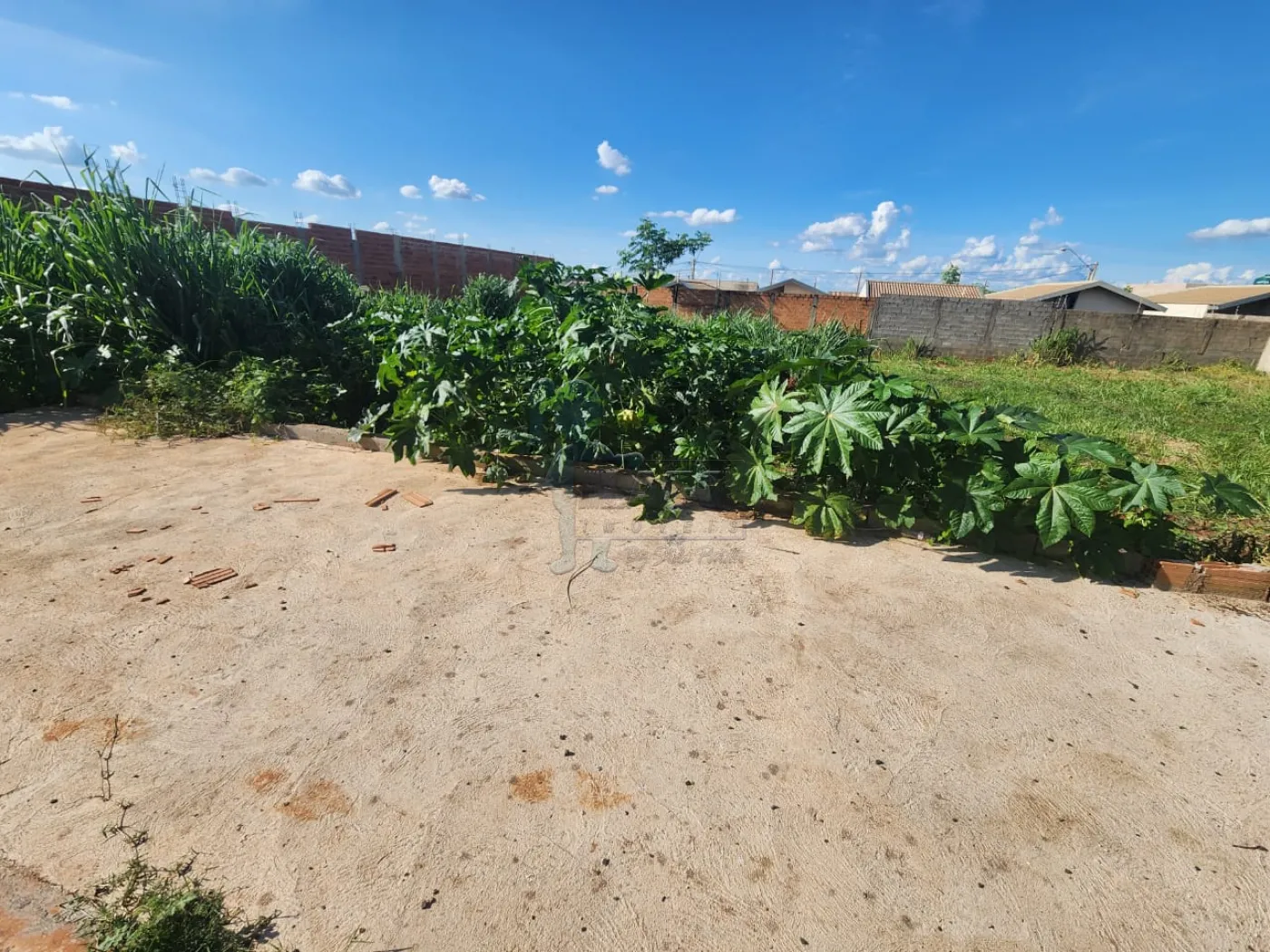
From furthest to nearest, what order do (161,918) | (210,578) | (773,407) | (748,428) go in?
(748,428)
(773,407)
(210,578)
(161,918)

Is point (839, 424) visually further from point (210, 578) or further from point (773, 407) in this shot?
point (210, 578)

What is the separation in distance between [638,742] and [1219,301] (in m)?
36.0

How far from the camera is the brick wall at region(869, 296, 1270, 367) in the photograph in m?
10.5

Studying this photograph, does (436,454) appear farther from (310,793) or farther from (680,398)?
(310,793)

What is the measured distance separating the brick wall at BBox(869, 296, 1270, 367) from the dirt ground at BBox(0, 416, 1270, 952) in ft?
38.2

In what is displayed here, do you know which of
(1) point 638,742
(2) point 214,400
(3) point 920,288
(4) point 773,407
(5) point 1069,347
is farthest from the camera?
(3) point 920,288

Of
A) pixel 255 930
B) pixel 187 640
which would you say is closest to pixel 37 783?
pixel 187 640

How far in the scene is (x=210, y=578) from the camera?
2250 millimetres

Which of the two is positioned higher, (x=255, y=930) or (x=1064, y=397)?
(x=1064, y=397)

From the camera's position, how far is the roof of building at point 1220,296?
76.1 ft

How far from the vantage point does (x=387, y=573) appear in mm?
2359

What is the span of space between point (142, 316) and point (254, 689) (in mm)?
4375

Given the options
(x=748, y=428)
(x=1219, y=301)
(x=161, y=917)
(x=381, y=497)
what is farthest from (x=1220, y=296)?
(x=161, y=917)

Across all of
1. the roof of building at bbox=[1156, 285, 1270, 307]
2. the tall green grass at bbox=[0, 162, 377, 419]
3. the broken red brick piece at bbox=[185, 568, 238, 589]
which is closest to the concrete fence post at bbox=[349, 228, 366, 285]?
the tall green grass at bbox=[0, 162, 377, 419]
